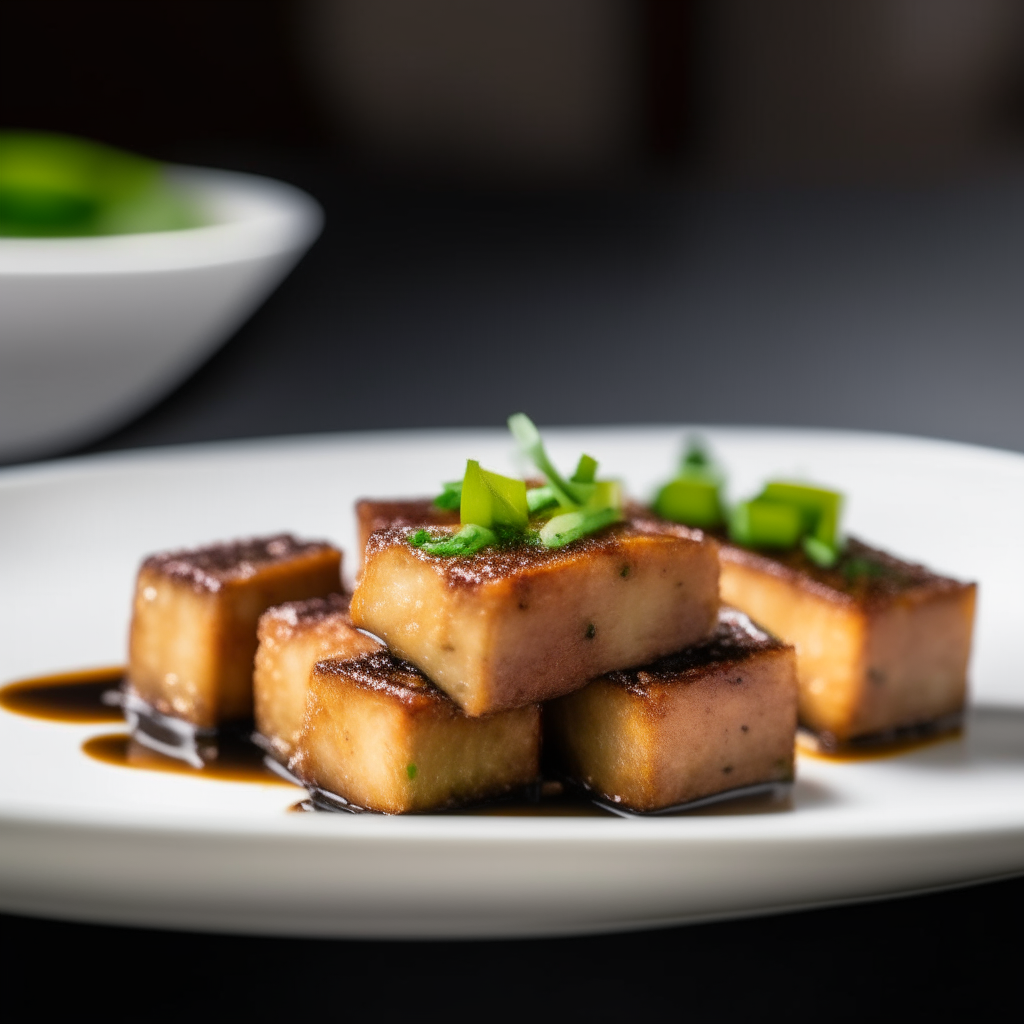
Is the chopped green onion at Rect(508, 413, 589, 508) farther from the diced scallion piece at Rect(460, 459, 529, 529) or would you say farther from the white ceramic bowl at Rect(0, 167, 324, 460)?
the white ceramic bowl at Rect(0, 167, 324, 460)

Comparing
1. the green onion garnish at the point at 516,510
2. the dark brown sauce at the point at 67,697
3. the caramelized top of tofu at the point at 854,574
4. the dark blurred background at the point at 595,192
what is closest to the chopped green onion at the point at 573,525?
the green onion garnish at the point at 516,510

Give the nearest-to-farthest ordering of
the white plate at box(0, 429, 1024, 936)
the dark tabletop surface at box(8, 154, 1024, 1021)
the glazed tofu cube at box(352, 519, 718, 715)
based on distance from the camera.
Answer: the white plate at box(0, 429, 1024, 936)
the dark tabletop surface at box(8, 154, 1024, 1021)
the glazed tofu cube at box(352, 519, 718, 715)

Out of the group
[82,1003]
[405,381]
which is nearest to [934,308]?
[405,381]

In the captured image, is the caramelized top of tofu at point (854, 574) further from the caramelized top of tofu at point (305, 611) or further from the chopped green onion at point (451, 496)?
the caramelized top of tofu at point (305, 611)

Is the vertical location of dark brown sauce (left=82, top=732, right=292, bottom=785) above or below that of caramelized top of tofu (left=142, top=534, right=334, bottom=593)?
below

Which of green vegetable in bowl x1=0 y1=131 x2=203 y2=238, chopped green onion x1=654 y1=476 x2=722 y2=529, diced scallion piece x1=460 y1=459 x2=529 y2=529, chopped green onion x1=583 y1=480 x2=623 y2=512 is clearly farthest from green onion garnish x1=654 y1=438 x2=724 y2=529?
green vegetable in bowl x1=0 y1=131 x2=203 y2=238

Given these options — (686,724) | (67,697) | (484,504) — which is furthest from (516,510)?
(67,697)

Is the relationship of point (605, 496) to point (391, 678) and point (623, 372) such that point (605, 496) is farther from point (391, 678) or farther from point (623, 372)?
point (623, 372)
